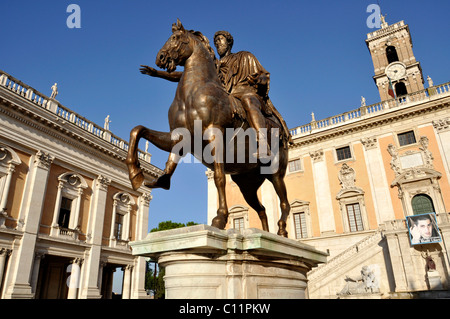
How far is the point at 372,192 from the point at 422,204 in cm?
322

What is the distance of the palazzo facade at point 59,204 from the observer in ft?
51.9

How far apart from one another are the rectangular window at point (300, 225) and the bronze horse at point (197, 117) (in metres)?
21.8

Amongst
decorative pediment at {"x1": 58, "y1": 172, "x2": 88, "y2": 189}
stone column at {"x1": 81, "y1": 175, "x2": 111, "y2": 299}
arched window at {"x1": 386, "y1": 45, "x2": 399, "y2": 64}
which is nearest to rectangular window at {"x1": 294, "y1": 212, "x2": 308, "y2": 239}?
stone column at {"x1": 81, "y1": 175, "x2": 111, "y2": 299}

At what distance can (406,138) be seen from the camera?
23.7m

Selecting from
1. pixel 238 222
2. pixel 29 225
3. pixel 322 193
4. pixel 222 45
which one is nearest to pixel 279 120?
pixel 222 45

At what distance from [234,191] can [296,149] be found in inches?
264

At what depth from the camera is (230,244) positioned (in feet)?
10.3

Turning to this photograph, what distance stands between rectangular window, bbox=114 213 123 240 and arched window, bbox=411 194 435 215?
817 inches

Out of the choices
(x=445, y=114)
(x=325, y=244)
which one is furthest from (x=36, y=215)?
(x=445, y=114)

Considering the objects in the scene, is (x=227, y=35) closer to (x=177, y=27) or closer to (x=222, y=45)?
(x=222, y=45)

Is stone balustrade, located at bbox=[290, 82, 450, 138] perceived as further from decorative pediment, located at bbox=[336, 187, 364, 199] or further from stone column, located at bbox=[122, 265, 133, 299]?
stone column, located at bbox=[122, 265, 133, 299]

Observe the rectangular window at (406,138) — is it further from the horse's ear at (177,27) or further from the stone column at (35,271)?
the stone column at (35,271)
